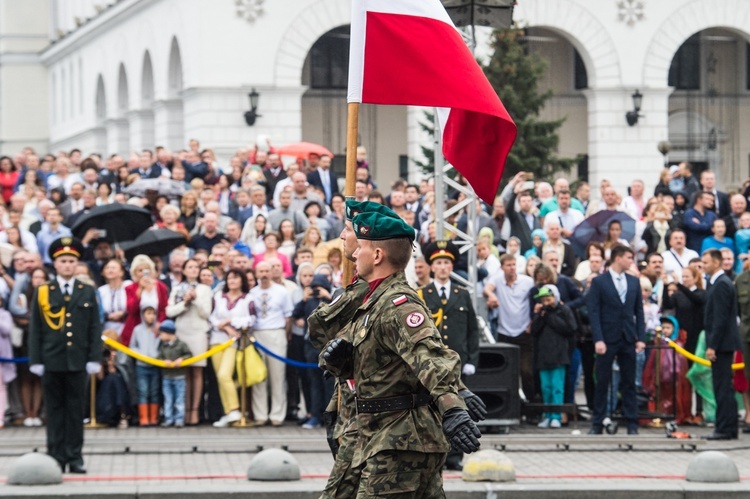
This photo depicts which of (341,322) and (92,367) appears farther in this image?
(92,367)

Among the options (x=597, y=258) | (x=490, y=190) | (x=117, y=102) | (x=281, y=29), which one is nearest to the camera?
(x=490, y=190)

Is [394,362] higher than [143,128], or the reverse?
[143,128]

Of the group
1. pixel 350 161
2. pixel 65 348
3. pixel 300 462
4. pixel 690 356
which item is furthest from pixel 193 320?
pixel 350 161

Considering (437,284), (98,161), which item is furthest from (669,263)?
(98,161)

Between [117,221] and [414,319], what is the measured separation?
11766 mm

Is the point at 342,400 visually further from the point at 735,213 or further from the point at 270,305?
the point at 735,213

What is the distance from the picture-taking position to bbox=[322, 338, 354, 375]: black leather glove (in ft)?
26.3

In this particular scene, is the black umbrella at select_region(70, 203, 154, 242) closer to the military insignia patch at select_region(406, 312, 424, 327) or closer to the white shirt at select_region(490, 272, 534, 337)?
the white shirt at select_region(490, 272, 534, 337)

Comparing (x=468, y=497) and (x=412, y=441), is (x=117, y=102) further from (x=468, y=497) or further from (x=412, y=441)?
(x=412, y=441)

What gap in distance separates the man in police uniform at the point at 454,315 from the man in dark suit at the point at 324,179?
25.5ft

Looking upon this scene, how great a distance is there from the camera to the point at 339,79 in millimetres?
42656

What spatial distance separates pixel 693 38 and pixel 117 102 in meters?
16.7

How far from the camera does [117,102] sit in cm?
4803

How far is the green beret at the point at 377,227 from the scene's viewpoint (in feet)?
26.3
